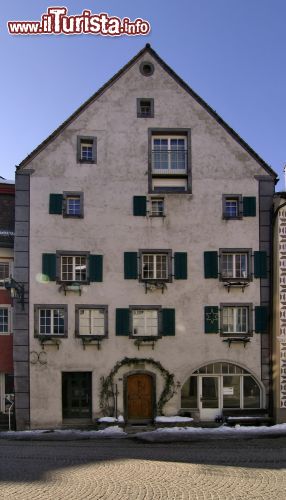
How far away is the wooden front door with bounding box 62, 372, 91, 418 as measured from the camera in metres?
27.0

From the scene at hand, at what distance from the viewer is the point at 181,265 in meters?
27.5

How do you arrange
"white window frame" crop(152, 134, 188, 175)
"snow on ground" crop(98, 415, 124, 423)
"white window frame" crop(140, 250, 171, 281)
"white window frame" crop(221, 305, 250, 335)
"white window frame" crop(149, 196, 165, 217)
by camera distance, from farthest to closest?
"white window frame" crop(152, 134, 188, 175)
"white window frame" crop(149, 196, 165, 217)
"white window frame" crop(221, 305, 250, 335)
"white window frame" crop(140, 250, 171, 281)
"snow on ground" crop(98, 415, 124, 423)

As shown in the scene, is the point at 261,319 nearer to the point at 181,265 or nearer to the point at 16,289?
the point at 181,265

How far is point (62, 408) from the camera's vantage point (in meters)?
26.9

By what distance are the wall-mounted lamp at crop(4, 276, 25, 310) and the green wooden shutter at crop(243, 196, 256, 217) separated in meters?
10.9

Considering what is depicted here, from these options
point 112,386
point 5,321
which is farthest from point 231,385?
point 5,321

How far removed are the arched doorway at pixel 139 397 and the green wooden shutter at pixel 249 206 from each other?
348 inches

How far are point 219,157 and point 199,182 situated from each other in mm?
1603

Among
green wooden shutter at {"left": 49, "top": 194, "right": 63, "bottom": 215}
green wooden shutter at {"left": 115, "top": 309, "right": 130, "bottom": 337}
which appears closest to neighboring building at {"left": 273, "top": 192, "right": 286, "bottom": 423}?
green wooden shutter at {"left": 115, "top": 309, "right": 130, "bottom": 337}

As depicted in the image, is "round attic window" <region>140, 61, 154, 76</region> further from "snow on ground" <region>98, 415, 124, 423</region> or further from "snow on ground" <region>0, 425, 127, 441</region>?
"snow on ground" <region>0, 425, 127, 441</region>

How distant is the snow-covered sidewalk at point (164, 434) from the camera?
23750 millimetres

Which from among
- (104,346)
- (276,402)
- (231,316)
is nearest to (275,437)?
(276,402)

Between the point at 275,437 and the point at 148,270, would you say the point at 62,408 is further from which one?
the point at 275,437

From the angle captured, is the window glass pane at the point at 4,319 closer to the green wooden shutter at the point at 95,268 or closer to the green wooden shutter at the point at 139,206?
the green wooden shutter at the point at 95,268
